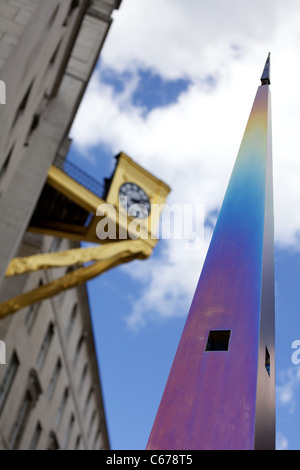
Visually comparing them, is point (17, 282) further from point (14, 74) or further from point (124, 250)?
point (14, 74)

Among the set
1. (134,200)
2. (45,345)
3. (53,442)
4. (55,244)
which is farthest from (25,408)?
(134,200)

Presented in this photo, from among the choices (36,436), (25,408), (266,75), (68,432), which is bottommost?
(266,75)

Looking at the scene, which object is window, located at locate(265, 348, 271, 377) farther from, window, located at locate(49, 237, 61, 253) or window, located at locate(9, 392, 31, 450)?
window, located at locate(49, 237, 61, 253)

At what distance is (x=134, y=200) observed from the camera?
1972 centimetres

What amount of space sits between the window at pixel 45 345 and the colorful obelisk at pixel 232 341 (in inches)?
992

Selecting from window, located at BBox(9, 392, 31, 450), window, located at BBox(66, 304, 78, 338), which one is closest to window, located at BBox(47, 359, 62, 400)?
window, located at BBox(66, 304, 78, 338)

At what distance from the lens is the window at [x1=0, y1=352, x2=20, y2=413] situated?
79.0 feet

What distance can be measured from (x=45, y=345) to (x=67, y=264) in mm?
15012

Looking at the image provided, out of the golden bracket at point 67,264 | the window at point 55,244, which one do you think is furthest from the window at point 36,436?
the golden bracket at point 67,264

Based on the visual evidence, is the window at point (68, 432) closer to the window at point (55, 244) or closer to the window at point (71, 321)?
the window at point (71, 321)

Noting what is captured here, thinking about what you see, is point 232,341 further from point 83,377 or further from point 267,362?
point 83,377

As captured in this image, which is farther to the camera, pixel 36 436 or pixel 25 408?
pixel 36 436

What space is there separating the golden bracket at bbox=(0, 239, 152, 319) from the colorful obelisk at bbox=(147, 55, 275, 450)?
36.4 ft

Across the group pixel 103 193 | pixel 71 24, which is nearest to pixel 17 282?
pixel 103 193
